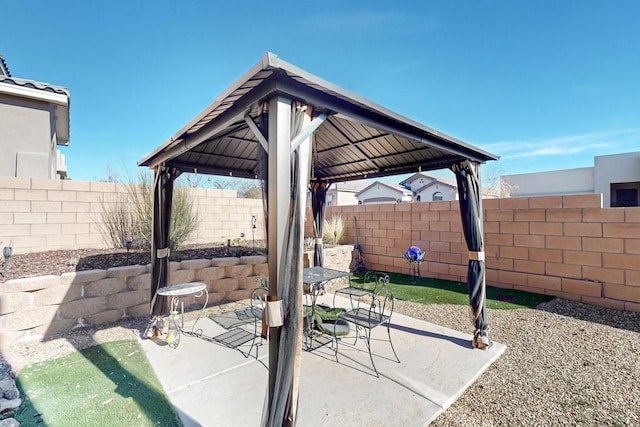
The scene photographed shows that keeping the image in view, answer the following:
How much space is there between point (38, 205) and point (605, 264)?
9491 mm

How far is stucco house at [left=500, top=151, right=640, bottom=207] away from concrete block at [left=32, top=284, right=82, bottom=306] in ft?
68.2

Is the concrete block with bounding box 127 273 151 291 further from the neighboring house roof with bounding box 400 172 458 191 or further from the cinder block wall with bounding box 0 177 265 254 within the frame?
the neighboring house roof with bounding box 400 172 458 191

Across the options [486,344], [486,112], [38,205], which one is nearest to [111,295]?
[38,205]

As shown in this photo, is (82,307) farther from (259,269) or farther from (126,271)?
(259,269)

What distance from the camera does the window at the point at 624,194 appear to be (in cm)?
→ 1486

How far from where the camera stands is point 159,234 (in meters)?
3.82

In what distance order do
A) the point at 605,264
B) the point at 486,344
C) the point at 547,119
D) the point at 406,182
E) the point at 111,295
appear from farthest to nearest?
the point at 406,182 → the point at 547,119 → the point at 605,264 → the point at 111,295 → the point at 486,344

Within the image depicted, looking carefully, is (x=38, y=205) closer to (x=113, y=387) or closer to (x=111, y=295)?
(x=111, y=295)

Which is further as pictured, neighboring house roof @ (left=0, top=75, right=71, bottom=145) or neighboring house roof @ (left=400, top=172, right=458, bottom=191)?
neighboring house roof @ (left=400, top=172, right=458, bottom=191)

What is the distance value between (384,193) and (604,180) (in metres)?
13.2

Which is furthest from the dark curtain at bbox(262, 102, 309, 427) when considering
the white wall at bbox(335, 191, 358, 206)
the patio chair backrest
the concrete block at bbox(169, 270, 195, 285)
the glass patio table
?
the white wall at bbox(335, 191, 358, 206)

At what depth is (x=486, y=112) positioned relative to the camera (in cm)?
1165

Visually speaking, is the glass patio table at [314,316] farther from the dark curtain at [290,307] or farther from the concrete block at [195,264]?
the concrete block at [195,264]

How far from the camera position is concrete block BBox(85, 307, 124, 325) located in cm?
383
